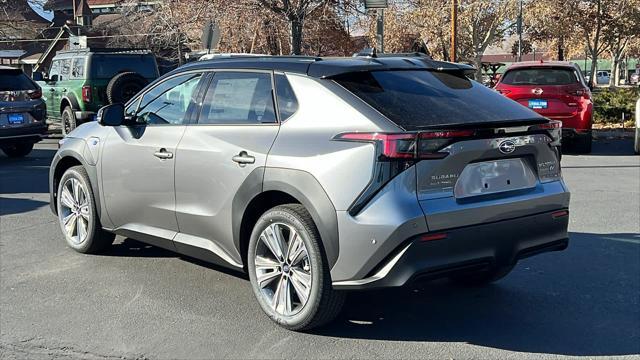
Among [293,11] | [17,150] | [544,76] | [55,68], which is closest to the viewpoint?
[544,76]

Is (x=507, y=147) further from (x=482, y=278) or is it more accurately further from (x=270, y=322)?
(x=270, y=322)

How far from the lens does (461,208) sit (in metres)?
3.90

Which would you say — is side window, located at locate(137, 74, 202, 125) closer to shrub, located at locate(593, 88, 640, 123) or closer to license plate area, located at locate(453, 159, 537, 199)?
license plate area, located at locate(453, 159, 537, 199)

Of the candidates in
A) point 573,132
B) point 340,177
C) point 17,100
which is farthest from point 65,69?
point 340,177

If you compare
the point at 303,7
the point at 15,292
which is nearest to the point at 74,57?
the point at 303,7

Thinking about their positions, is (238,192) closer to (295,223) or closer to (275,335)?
(295,223)

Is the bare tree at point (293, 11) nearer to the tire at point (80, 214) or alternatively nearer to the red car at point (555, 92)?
the red car at point (555, 92)

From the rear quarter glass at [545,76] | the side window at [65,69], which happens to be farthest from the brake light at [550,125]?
the side window at [65,69]

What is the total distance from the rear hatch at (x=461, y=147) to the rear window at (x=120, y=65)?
12401mm

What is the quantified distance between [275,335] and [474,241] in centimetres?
138

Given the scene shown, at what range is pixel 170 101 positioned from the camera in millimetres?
5383

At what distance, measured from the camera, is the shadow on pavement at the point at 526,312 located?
4227mm

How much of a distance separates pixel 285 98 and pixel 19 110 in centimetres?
1010

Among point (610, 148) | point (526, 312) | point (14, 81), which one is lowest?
point (610, 148)
